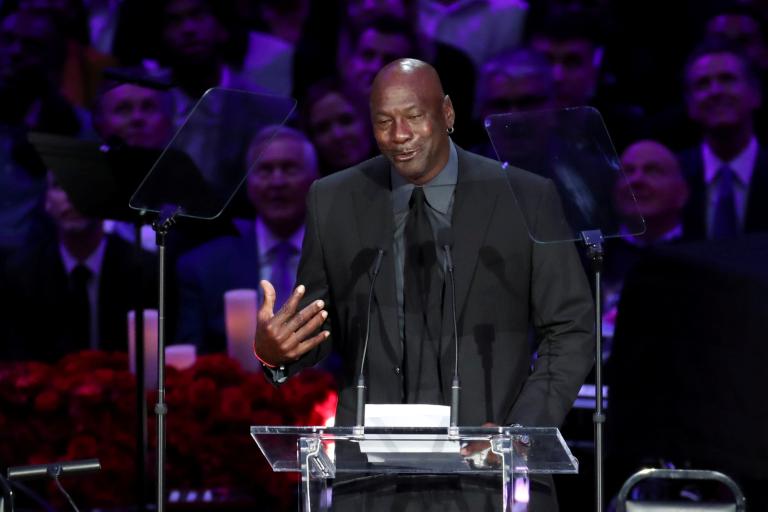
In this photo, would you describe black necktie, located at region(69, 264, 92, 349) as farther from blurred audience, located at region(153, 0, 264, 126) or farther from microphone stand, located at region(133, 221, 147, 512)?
microphone stand, located at region(133, 221, 147, 512)

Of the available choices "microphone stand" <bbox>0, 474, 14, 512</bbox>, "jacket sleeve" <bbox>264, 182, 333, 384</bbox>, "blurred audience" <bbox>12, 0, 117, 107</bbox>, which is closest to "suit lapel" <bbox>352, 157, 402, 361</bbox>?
"jacket sleeve" <bbox>264, 182, 333, 384</bbox>

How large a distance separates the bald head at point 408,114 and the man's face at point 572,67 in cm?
295

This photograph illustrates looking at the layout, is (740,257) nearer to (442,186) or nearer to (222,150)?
(442,186)

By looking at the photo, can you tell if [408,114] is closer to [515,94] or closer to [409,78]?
[409,78]

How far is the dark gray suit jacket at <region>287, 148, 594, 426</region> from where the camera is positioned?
124 inches

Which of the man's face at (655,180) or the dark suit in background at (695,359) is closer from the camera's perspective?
the dark suit in background at (695,359)

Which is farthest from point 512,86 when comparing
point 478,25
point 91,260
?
point 91,260

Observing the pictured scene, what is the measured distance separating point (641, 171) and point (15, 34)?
330cm

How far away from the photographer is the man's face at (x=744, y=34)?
6.12 m

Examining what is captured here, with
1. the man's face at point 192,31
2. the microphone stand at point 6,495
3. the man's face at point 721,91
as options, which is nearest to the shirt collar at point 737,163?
the man's face at point 721,91

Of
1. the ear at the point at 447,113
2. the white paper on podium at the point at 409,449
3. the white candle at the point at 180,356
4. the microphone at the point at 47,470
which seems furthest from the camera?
the white candle at the point at 180,356

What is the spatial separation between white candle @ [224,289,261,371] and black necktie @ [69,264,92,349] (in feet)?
3.72

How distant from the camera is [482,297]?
3.21m

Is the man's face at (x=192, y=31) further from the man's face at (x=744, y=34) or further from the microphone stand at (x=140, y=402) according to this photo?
the man's face at (x=744, y=34)
